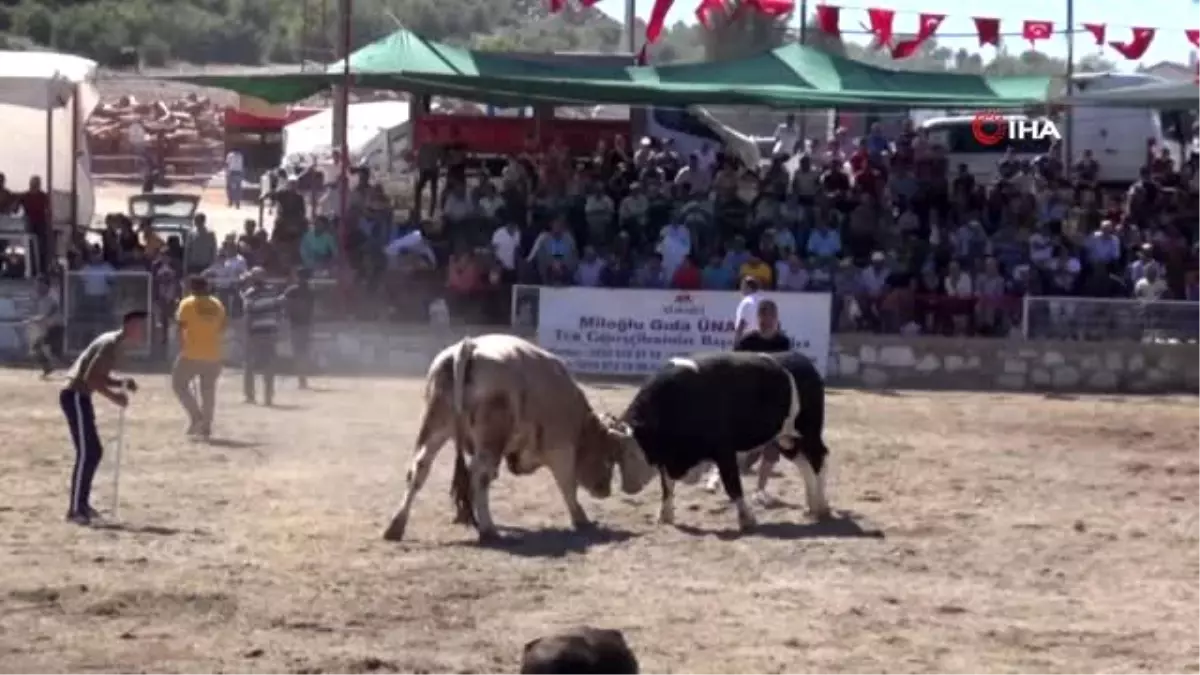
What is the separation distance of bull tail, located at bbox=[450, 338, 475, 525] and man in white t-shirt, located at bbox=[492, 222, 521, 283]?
13.4 metres

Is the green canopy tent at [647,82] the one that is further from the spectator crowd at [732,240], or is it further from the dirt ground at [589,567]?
the dirt ground at [589,567]

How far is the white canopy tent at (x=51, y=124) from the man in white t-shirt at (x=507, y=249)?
5.65 m

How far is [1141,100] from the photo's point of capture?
3228 cm

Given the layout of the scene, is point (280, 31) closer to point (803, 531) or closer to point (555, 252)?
point (555, 252)

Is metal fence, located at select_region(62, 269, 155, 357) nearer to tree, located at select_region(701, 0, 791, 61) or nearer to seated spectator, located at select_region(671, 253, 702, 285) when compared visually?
seated spectator, located at select_region(671, 253, 702, 285)

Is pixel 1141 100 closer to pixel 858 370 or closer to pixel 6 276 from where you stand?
pixel 858 370

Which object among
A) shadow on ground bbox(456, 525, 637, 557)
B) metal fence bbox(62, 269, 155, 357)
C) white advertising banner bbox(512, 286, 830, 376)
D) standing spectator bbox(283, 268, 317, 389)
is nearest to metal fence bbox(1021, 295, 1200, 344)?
white advertising banner bbox(512, 286, 830, 376)

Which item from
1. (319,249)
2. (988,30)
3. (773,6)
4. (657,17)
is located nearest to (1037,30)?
(988,30)

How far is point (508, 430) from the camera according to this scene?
15203mm

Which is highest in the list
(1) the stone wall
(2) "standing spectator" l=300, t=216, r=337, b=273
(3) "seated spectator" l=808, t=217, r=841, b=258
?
(3) "seated spectator" l=808, t=217, r=841, b=258

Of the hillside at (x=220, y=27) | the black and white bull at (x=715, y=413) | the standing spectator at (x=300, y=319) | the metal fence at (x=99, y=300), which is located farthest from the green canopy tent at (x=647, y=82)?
the hillside at (x=220, y=27)

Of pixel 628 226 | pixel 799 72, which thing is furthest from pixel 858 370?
pixel 799 72

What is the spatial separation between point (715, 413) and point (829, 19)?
18.9 metres

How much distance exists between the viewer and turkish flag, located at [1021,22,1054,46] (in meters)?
33.9
